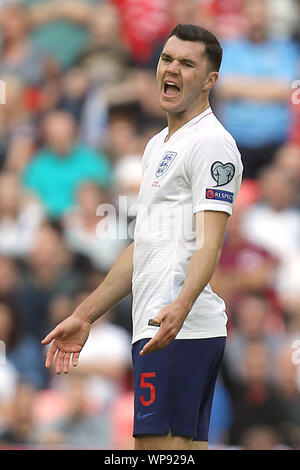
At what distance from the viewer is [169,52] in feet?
12.7

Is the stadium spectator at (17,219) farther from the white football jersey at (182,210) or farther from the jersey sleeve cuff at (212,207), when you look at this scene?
the jersey sleeve cuff at (212,207)

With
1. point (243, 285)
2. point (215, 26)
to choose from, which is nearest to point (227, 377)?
point (243, 285)

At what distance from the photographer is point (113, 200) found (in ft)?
26.9

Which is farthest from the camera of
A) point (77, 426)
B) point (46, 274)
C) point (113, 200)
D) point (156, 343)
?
point (113, 200)

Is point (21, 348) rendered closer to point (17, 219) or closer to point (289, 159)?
point (17, 219)

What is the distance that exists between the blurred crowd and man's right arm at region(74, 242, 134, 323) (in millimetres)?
3405

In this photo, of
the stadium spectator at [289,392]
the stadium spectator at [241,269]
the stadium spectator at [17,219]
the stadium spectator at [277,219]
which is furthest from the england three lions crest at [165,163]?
the stadium spectator at [17,219]

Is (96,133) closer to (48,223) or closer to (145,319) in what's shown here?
(48,223)

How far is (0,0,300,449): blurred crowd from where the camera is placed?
24.3 ft

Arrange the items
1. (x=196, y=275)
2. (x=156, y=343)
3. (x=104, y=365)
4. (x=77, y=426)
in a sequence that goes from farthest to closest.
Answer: (x=104, y=365), (x=77, y=426), (x=196, y=275), (x=156, y=343)

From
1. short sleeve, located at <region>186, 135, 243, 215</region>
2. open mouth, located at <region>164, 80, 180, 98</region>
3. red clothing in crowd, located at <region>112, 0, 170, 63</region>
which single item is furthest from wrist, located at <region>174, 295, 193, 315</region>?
red clothing in crowd, located at <region>112, 0, 170, 63</region>

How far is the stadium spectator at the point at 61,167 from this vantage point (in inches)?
333

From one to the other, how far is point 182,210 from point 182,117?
389mm

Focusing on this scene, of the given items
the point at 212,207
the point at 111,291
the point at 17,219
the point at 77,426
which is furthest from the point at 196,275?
the point at 17,219
